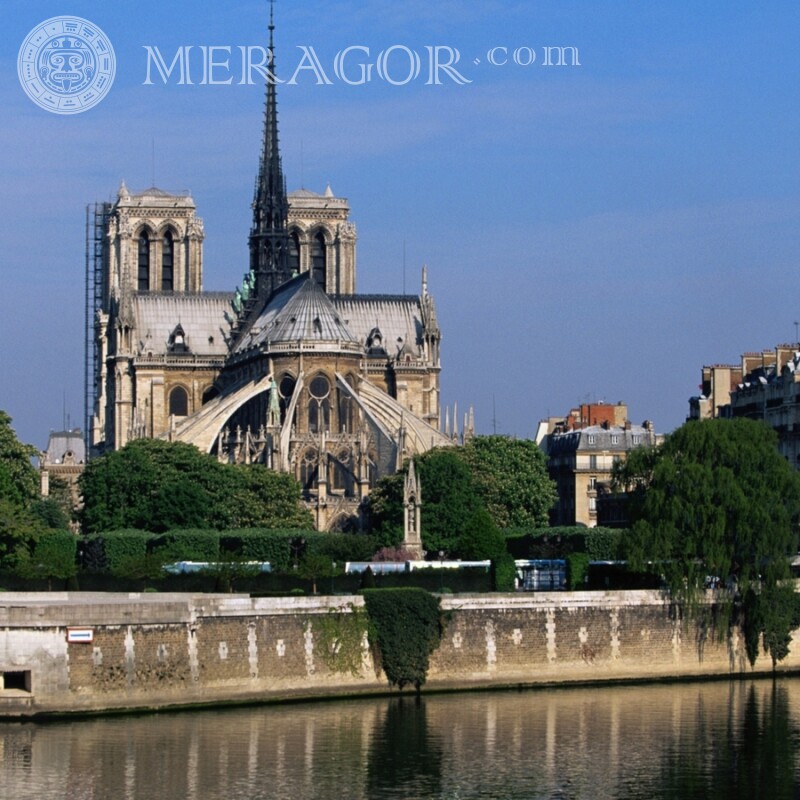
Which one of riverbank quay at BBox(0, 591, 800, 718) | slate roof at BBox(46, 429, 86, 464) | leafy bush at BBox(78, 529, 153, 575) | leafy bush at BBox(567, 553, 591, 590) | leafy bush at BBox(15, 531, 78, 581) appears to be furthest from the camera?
slate roof at BBox(46, 429, 86, 464)

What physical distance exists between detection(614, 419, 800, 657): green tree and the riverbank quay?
1.32 meters

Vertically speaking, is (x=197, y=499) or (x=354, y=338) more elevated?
(x=354, y=338)

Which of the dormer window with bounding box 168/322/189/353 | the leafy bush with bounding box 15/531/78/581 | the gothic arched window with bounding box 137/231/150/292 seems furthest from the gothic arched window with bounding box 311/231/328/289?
the leafy bush with bounding box 15/531/78/581

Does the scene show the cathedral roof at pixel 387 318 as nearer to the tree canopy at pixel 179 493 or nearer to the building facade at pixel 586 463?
the building facade at pixel 586 463

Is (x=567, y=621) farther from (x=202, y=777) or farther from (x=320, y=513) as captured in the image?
(x=320, y=513)

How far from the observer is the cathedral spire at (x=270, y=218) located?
138 meters

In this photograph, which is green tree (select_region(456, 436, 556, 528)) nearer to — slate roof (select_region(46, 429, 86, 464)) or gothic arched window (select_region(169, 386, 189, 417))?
gothic arched window (select_region(169, 386, 189, 417))

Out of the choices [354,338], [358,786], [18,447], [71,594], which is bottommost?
[358,786]

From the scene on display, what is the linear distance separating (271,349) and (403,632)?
65.5 metres

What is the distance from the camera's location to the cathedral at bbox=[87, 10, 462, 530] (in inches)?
4653

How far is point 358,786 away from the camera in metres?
49.0

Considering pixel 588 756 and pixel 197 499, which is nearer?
pixel 588 756

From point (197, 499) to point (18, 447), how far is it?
7.15 meters

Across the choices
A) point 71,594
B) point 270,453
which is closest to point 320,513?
point 270,453
